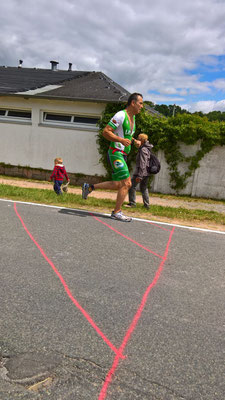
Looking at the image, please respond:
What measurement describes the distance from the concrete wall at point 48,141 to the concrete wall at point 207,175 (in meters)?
2.77

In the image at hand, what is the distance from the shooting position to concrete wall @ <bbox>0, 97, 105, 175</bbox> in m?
11.8

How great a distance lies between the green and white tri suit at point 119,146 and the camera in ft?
18.5

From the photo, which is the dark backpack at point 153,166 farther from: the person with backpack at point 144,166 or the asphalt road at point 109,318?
the asphalt road at point 109,318

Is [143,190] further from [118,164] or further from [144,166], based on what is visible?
[118,164]

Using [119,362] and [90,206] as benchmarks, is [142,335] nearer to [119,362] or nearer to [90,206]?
[119,362]

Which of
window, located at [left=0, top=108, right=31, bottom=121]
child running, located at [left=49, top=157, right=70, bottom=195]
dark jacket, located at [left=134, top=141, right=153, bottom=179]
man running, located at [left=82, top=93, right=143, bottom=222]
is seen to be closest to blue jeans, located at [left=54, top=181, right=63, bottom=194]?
child running, located at [left=49, top=157, right=70, bottom=195]

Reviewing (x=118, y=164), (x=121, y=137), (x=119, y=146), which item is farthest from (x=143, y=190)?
(x=121, y=137)

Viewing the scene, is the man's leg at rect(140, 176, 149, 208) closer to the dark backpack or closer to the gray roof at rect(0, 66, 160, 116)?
the dark backpack

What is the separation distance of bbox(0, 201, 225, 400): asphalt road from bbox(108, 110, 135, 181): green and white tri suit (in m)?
1.50

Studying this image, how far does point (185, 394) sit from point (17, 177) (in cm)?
→ 1179

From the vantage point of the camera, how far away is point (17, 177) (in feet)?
41.7

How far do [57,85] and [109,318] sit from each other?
44.2ft

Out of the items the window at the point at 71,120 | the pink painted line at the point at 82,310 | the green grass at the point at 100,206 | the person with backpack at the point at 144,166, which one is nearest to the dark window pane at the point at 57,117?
the window at the point at 71,120

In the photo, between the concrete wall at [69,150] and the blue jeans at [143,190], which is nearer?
the blue jeans at [143,190]
